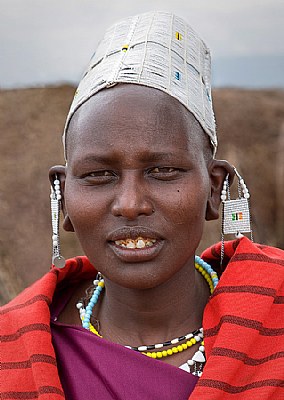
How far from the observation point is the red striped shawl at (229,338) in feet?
6.36

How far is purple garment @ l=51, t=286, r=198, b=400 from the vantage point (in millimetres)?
2018

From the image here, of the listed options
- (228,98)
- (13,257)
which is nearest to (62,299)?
(13,257)

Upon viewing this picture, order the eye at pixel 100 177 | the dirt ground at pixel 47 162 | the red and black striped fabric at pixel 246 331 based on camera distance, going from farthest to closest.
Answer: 1. the dirt ground at pixel 47 162
2. the eye at pixel 100 177
3. the red and black striped fabric at pixel 246 331

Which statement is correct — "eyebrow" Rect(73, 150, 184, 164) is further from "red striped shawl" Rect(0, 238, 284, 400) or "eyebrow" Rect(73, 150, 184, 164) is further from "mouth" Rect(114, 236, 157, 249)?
"red striped shawl" Rect(0, 238, 284, 400)

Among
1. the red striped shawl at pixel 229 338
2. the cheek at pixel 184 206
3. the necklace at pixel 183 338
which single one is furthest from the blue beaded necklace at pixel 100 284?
the cheek at pixel 184 206

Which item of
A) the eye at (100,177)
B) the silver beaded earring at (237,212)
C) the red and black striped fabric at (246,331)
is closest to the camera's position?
the red and black striped fabric at (246,331)

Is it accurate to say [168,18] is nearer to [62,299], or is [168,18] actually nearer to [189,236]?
[189,236]

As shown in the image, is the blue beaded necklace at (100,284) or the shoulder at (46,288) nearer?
the shoulder at (46,288)

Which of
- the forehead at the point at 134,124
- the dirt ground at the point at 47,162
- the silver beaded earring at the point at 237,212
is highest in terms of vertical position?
the forehead at the point at 134,124

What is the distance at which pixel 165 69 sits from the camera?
2.13 m

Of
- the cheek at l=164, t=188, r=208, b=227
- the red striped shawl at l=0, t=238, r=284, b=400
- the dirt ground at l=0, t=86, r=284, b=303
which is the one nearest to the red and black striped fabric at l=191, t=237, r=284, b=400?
the red striped shawl at l=0, t=238, r=284, b=400

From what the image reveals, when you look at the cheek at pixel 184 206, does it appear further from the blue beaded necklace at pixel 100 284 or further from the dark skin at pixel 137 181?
the blue beaded necklace at pixel 100 284

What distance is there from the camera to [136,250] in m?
1.99

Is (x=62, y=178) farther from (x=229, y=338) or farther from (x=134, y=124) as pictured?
(x=229, y=338)
